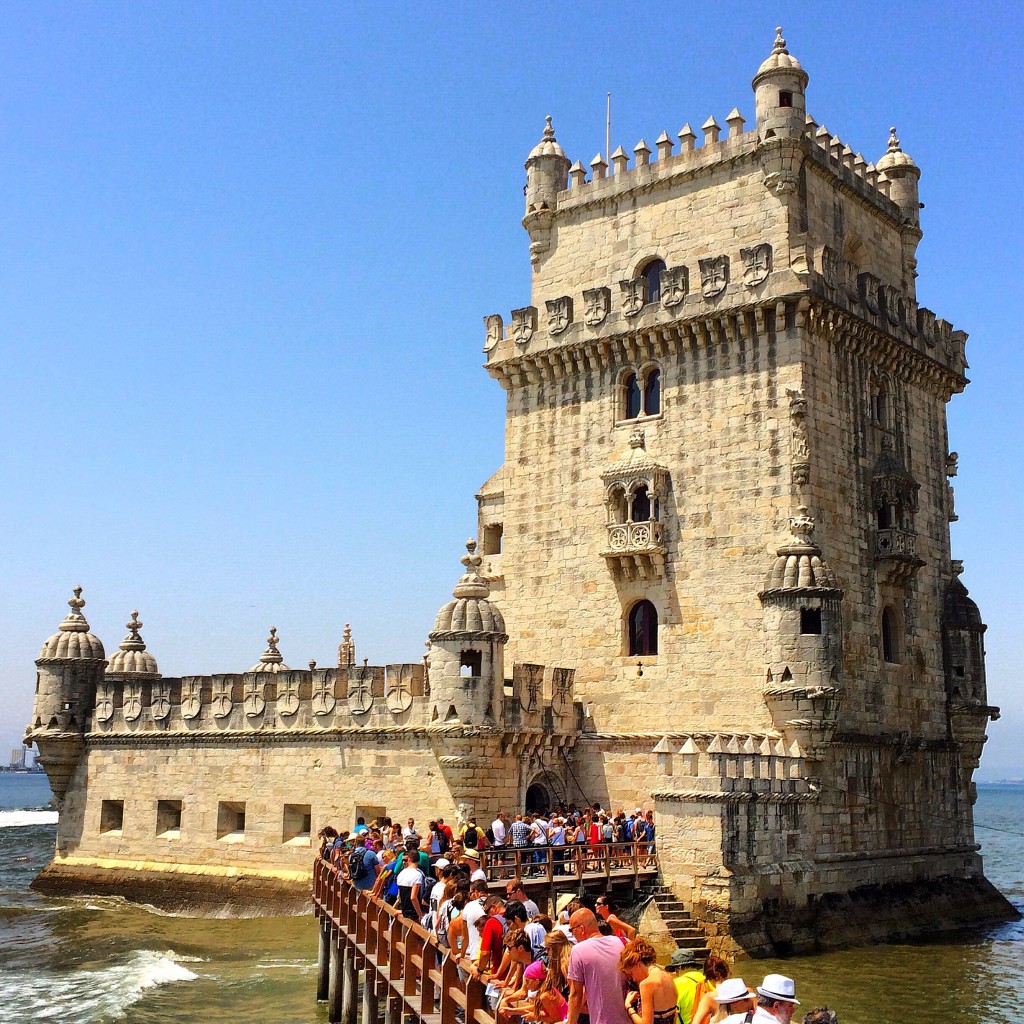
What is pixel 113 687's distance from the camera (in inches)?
1502

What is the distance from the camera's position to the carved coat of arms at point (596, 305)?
33844 millimetres

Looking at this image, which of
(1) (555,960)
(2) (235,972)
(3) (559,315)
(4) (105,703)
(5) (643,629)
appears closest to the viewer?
(1) (555,960)

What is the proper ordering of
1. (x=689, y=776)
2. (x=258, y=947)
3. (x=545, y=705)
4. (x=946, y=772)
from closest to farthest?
1. (x=689, y=776)
2. (x=258, y=947)
3. (x=545, y=705)
4. (x=946, y=772)

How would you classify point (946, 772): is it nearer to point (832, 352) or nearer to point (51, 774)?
point (832, 352)

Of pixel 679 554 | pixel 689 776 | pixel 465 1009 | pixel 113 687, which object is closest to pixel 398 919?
pixel 465 1009

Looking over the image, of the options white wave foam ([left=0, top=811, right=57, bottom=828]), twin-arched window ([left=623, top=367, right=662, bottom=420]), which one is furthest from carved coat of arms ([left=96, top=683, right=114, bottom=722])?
white wave foam ([left=0, top=811, right=57, bottom=828])

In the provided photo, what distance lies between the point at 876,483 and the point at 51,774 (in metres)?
25.5

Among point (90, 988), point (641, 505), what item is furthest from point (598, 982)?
point (641, 505)

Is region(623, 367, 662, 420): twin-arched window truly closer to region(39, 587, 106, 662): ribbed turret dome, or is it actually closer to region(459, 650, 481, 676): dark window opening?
region(459, 650, 481, 676): dark window opening

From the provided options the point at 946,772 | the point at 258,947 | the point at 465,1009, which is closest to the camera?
the point at 465,1009

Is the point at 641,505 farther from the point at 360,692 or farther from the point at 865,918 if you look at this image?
the point at 865,918

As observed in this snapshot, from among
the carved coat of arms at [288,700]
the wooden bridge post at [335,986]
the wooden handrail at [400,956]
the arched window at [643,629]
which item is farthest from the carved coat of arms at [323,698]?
the wooden bridge post at [335,986]

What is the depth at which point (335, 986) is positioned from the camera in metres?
23.5

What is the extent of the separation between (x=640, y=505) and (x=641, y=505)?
4 centimetres
